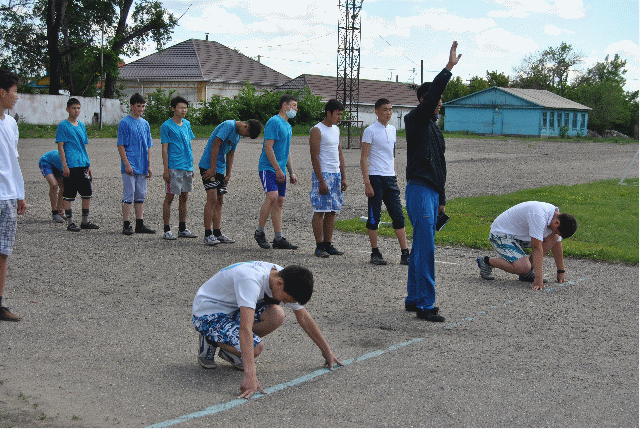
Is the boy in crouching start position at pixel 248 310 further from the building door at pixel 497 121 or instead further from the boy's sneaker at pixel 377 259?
the building door at pixel 497 121

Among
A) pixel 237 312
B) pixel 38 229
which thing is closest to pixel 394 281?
pixel 237 312

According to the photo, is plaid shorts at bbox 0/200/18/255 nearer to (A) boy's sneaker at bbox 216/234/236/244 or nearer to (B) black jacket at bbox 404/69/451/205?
(B) black jacket at bbox 404/69/451/205

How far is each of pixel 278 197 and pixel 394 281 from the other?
227 centimetres

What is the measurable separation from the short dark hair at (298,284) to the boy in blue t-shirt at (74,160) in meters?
7.06

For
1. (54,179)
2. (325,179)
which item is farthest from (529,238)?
(54,179)

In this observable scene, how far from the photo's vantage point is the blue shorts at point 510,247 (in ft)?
26.2

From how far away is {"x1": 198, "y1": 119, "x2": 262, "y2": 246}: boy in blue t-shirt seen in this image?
9.59m

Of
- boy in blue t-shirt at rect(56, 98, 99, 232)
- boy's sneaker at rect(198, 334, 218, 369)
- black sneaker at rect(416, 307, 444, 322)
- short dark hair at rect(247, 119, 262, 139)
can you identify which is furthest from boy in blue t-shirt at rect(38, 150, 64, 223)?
boy's sneaker at rect(198, 334, 218, 369)

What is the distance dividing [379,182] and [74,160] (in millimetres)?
4801

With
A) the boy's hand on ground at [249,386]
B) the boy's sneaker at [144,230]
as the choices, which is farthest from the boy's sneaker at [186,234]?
the boy's hand on ground at [249,386]

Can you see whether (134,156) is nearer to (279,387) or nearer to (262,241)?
(262,241)

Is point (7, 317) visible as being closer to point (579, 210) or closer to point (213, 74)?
point (579, 210)

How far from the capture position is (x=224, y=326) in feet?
16.3

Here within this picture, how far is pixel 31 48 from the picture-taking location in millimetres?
51906
